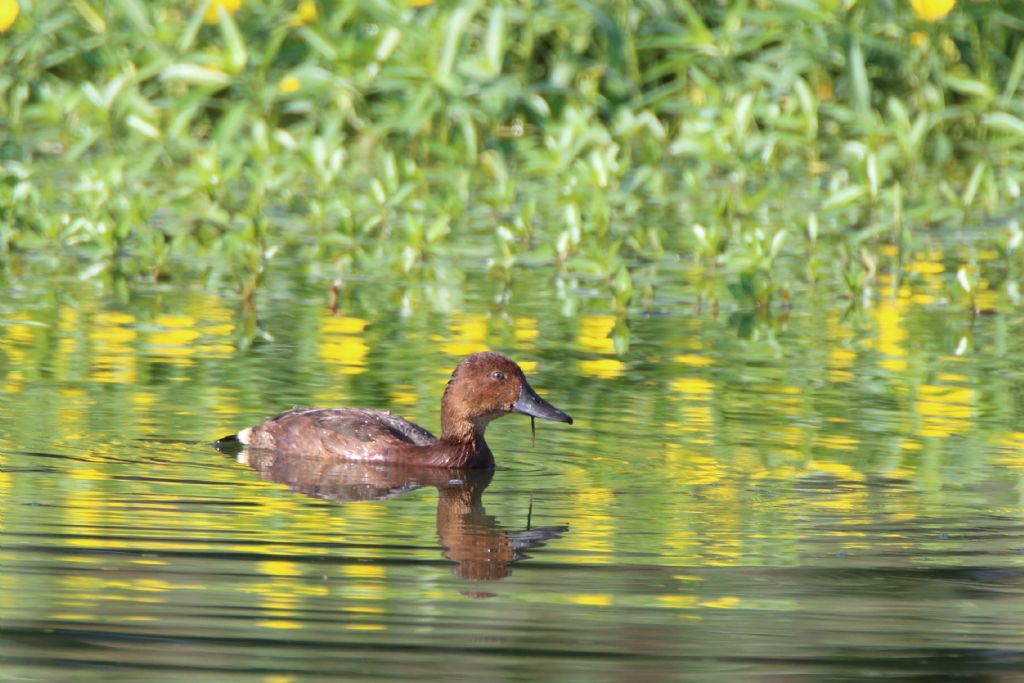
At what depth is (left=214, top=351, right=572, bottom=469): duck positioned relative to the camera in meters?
7.48

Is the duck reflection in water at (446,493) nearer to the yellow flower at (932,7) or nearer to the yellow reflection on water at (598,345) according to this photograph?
the yellow reflection on water at (598,345)

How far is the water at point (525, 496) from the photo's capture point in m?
4.91

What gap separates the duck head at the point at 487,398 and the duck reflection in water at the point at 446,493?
7.6 inches

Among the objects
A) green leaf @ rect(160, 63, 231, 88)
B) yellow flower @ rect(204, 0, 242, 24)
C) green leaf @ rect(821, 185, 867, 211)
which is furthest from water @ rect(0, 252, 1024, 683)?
yellow flower @ rect(204, 0, 242, 24)

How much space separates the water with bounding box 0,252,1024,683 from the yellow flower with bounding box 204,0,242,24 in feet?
15.5

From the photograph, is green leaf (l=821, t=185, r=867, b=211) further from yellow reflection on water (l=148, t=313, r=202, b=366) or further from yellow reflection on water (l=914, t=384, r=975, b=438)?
yellow reflection on water (l=148, t=313, r=202, b=366)

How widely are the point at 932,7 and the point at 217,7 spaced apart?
5173 mm

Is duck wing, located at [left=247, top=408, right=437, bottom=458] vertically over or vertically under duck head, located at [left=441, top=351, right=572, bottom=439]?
under

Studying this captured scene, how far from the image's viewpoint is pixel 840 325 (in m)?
10.3

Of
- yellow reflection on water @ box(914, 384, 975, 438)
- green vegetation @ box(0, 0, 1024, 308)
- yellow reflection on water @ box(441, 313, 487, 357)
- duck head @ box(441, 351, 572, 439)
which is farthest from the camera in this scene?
green vegetation @ box(0, 0, 1024, 308)

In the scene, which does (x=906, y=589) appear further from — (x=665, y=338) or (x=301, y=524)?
(x=665, y=338)

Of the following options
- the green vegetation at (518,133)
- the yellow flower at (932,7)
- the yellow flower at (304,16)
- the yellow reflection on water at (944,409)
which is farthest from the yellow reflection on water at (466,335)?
the yellow flower at (304,16)

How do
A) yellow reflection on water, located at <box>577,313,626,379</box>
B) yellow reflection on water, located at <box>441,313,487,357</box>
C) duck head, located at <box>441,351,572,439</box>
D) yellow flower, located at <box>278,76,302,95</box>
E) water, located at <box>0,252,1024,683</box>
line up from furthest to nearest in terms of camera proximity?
yellow flower, located at <box>278,76,302,95</box>, yellow reflection on water, located at <box>441,313,487,357</box>, yellow reflection on water, located at <box>577,313,626,379</box>, duck head, located at <box>441,351,572,439</box>, water, located at <box>0,252,1024,683</box>

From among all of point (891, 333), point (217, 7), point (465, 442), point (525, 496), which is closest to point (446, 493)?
point (525, 496)
